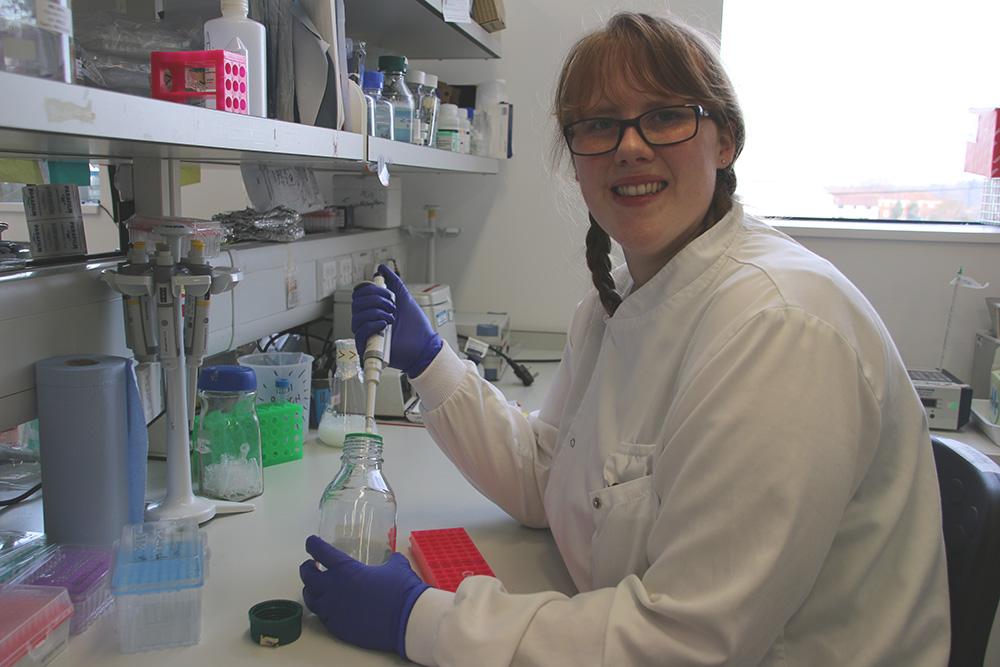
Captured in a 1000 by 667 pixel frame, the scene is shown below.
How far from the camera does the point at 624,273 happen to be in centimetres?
136

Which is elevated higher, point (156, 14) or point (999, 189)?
point (156, 14)

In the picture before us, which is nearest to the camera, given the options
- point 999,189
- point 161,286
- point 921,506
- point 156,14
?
point 921,506

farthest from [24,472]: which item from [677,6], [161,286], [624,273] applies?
[677,6]

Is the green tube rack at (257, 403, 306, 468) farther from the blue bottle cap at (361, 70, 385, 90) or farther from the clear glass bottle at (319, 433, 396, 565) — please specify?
the blue bottle cap at (361, 70, 385, 90)

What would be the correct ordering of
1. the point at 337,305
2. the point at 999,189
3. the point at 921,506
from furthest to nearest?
the point at 999,189 < the point at 337,305 < the point at 921,506

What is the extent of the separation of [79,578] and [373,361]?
48 centimetres

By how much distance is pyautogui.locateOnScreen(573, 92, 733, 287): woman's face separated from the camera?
102cm

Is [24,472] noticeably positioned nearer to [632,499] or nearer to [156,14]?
[156,14]

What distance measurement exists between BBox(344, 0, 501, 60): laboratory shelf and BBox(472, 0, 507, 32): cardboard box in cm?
3

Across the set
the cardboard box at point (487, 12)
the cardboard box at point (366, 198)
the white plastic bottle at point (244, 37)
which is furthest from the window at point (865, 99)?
the white plastic bottle at point (244, 37)

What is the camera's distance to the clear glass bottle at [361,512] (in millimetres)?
1111

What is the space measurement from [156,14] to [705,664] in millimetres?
1304

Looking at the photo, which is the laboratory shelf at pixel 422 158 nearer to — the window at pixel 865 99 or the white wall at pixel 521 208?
the white wall at pixel 521 208

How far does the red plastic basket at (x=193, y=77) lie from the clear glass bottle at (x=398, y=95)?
0.80 meters
